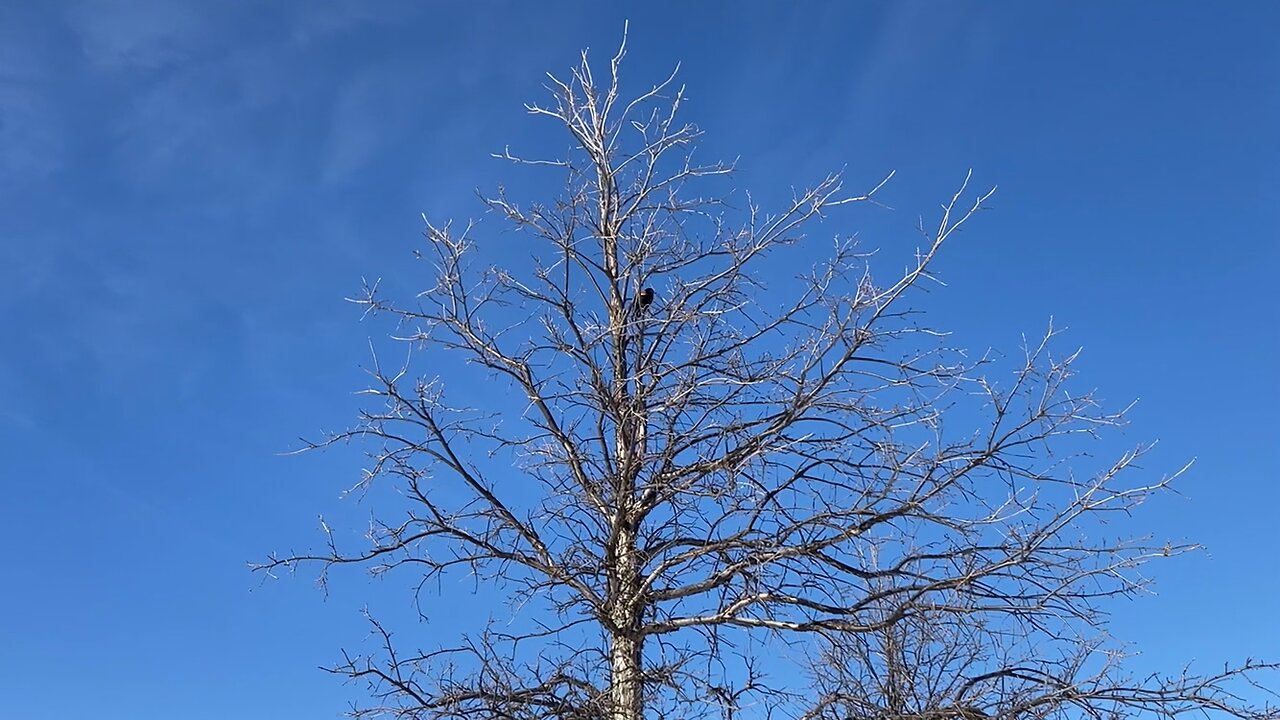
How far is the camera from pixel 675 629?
6094mm

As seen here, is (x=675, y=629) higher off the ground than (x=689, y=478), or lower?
lower

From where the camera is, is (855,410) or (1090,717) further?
(855,410)

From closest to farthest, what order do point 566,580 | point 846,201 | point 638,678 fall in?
point 638,678
point 566,580
point 846,201

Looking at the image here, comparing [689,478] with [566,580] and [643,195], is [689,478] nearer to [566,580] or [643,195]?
[566,580]

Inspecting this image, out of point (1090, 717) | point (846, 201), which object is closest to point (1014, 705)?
point (1090, 717)

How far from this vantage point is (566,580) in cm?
604

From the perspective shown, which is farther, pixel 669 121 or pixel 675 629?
pixel 669 121

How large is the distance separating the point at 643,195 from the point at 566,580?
7.25 feet

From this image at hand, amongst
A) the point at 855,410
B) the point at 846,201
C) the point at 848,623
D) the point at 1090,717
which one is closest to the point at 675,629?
the point at 848,623

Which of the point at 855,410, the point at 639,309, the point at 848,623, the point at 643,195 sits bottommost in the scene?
the point at 848,623

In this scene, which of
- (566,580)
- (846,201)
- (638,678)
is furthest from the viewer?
(846,201)

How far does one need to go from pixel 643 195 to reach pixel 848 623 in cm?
259

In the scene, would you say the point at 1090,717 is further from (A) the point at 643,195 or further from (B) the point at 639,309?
(A) the point at 643,195

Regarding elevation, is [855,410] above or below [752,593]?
above
